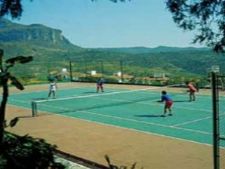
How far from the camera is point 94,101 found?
27469 millimetres

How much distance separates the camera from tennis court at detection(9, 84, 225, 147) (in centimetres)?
1705

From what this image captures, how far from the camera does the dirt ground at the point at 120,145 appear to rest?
12.3m

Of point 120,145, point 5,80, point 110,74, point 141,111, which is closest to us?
point 5,80

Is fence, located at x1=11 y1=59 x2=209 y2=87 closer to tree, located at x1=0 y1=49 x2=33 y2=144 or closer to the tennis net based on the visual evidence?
the tennis net

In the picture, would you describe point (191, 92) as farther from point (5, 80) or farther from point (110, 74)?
point (5, 80)

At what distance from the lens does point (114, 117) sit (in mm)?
20688

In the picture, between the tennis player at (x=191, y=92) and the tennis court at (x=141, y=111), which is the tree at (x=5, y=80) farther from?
the tennis player at (x=191, y=92)

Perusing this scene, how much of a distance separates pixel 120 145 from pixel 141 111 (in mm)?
7988

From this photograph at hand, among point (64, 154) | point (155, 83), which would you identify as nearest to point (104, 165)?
point (64, 154)

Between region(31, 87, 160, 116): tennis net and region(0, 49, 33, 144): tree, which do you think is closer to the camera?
region(0, 49, 33, 144): tree

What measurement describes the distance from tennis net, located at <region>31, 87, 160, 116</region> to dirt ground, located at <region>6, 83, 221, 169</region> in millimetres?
4272

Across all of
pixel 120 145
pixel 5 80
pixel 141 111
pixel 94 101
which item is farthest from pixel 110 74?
pixel 5 80

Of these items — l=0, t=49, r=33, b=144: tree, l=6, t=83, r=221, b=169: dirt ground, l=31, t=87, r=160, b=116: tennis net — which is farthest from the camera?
l=31, t=87, r=160, b=116: tennis net

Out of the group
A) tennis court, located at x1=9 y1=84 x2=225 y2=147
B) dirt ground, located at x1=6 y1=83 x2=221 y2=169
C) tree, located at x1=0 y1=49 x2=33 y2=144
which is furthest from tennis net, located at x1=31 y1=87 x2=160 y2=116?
tree, located at x1=0 y1=49 x2=33 y2=144
